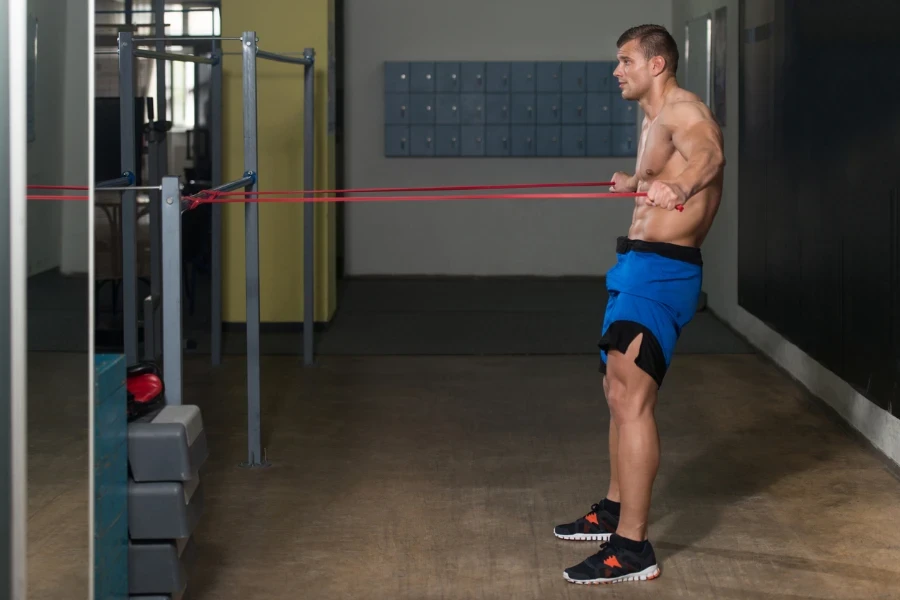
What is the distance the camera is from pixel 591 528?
3.16 m

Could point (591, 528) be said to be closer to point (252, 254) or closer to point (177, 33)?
point (252, 254)

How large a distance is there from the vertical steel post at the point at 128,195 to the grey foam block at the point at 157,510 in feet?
4.94

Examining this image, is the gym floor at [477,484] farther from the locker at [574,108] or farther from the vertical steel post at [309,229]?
the locker at [574,108]

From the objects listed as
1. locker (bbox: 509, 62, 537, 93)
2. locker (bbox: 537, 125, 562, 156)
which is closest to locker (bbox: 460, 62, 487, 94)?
locker (bbox: 509, 62, 537, 93)

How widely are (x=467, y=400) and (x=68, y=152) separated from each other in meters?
3.10

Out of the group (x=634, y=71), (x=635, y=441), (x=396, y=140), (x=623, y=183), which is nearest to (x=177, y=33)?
(x=396, y=140)

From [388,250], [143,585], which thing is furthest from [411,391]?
[388,250]

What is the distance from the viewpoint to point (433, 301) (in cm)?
761

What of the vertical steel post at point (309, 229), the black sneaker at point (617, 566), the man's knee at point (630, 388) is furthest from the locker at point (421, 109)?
the black sneaker at point (617, 566)

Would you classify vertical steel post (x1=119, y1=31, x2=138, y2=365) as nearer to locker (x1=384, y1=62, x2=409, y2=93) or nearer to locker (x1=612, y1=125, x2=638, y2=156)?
locker (x1=384, y1=62, x2=409, y2=93)

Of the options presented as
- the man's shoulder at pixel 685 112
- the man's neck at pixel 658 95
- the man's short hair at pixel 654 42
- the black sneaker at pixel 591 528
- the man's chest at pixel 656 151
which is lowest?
the black sneaker at pixel 591 528

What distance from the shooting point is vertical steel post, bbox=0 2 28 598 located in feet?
5.60

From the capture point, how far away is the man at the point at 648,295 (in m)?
2.86

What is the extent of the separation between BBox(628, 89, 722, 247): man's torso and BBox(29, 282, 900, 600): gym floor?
825 millimetres
